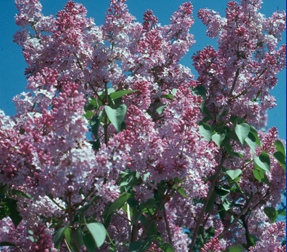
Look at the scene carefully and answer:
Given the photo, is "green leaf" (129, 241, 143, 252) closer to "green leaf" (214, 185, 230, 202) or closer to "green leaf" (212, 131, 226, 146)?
"green leaf" (212, 131, 226, 146)

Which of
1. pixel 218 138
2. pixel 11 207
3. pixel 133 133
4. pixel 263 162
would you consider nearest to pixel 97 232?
pixel 133 133

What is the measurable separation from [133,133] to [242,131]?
43.2 inches

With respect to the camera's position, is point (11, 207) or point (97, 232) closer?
point (97, 232)

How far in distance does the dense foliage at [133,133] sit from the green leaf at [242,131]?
0.01 meters

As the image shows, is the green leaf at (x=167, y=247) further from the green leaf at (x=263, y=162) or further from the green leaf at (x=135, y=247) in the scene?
the green leaf at (x=263, y=162)

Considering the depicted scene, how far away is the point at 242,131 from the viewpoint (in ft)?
9.16

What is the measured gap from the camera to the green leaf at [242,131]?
273 cm

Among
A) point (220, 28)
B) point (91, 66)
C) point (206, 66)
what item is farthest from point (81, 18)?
point (220, 28)

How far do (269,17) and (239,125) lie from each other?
1512 millimetres

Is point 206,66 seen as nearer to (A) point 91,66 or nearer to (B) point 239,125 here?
(B) point 239,125

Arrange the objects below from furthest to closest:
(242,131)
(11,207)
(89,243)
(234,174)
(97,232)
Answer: (234,174), (242,131), (11,207), (89,243), (97,232)

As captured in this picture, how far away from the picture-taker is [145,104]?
255cm

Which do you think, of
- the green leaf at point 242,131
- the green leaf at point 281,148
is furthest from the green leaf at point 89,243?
the green leaf at point 281,148

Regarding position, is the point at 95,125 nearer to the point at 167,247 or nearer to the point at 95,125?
the point at 95,125
